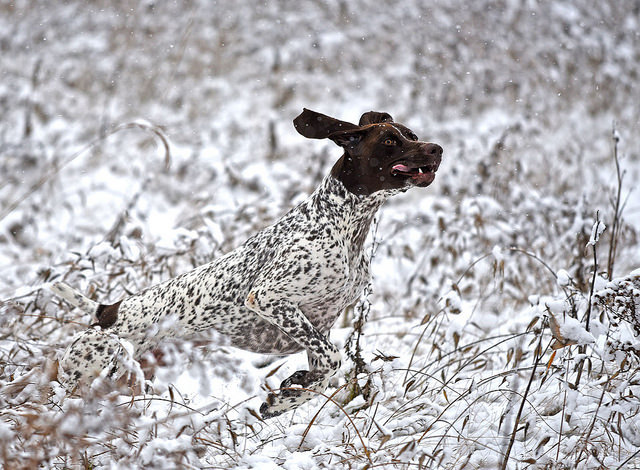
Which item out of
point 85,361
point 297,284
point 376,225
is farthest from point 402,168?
point 85,361

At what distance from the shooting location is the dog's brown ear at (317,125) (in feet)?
9.05

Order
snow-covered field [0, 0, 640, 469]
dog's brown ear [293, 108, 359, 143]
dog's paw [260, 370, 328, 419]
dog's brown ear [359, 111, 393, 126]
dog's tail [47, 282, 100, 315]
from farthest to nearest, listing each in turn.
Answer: dog's brown ear [359, 111, 393, 126] < dog's tail [47, 282, 100, 315] < dog's brown ear [293, 108, 359, 143] < dog's paw [260, 370, 328, 419] < snow-covered field [0, 0, 640, 469]

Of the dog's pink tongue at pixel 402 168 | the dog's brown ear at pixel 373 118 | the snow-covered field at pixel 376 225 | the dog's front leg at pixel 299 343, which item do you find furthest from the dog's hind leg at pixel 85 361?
the dog's brown ear at pixel 373 118

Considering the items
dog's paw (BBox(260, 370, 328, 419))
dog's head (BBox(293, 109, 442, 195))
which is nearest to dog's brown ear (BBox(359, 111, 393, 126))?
dog's head (BBox(293, 109, 442, 195))

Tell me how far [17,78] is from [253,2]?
243 inches

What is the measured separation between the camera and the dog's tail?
2.97m

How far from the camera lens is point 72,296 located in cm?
300

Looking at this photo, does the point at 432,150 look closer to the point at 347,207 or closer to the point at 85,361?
the point at 347,207

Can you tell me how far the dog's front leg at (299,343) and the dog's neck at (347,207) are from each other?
445 mm

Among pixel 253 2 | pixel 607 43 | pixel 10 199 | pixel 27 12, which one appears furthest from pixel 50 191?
pixel 607 43

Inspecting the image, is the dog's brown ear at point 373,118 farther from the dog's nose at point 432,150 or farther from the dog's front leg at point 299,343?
the dog's front leg at point 299,343

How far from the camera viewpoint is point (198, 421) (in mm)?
2102

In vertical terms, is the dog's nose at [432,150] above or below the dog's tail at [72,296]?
above

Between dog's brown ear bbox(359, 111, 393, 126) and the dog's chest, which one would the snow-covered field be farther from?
dog's brown ear bbox(359, 111, 393, 126)
